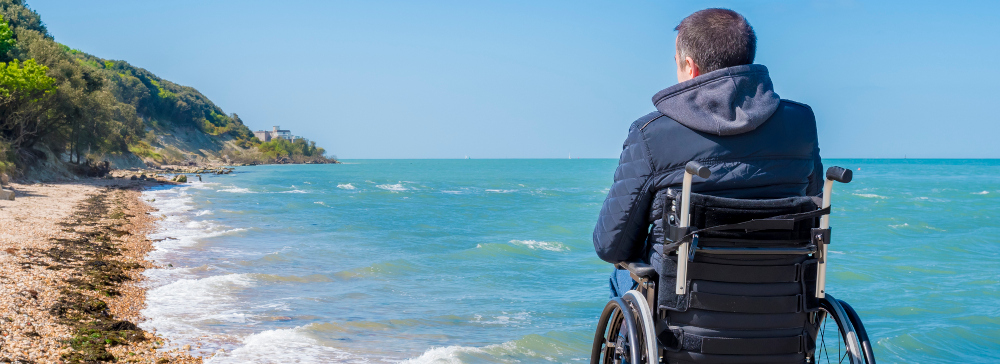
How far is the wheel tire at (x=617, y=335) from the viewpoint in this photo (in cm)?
229

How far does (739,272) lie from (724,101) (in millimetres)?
558

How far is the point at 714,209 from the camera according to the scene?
209cm

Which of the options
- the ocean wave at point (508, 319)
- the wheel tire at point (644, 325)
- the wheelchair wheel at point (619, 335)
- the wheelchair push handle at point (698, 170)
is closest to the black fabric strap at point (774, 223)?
the wheelchair push handle at point (698, 170)

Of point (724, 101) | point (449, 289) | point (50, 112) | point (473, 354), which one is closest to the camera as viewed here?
point (724, 101)

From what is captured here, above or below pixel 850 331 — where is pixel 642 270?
above

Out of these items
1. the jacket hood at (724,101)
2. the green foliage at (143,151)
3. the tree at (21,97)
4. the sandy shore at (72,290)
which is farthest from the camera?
the green foliage at (143,151)

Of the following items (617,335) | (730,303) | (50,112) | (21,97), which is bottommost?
(617,335)

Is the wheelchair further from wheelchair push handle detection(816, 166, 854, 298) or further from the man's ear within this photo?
the man's ear

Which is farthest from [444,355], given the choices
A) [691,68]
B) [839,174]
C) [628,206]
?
[839,174]

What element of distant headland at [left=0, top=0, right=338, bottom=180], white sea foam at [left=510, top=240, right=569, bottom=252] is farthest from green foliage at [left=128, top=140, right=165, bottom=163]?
white sea foam at [left=510, top=240, right=569, bottom=252]

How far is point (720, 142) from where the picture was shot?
2.11m

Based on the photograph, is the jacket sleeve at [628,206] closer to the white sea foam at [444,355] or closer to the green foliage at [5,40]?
the white sea foam at [444,355]

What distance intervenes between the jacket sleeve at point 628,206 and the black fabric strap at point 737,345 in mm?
371

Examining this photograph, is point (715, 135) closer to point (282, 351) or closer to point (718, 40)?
point (718, 40)
